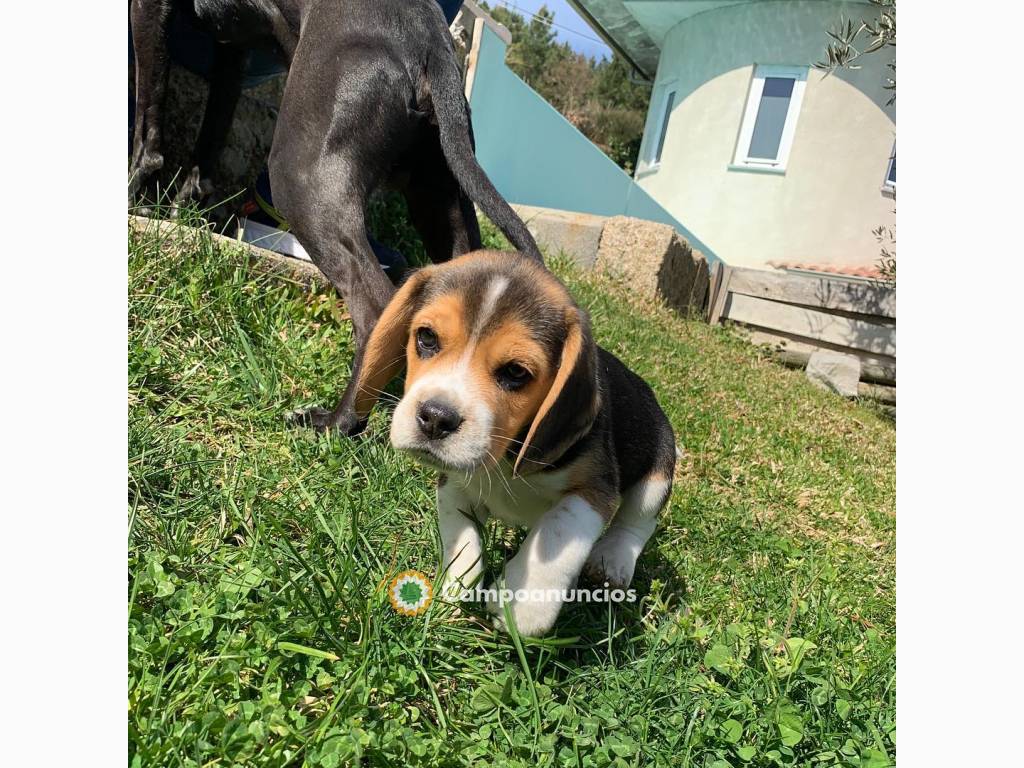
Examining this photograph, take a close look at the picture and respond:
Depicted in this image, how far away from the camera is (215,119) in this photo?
190 inches

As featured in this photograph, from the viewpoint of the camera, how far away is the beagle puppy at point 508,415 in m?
2.22

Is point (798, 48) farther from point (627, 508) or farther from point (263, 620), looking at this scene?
point (263, 620)

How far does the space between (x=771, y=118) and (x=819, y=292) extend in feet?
26.0

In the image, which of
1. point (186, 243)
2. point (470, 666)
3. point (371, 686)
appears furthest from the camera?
point (186, 243)

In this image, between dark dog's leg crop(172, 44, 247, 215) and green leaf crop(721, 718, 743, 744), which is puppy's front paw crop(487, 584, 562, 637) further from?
dark dog's leg crop(172, 44, 247, 215)

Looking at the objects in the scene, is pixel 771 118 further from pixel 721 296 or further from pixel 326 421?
pixel 326 421

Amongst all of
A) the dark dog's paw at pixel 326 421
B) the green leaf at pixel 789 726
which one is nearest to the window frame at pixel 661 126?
the dark dog's paw at pixel 326 421

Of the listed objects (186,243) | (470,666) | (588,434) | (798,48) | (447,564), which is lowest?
(470,666)

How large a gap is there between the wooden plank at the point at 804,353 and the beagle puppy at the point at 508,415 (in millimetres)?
10040

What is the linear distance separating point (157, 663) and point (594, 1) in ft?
69.4

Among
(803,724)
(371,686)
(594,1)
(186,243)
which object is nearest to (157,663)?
(371,686)

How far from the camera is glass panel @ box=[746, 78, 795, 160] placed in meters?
18.0

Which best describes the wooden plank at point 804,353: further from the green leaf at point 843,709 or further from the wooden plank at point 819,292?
the green leaf at point 843,709

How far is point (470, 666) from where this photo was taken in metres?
2.41
